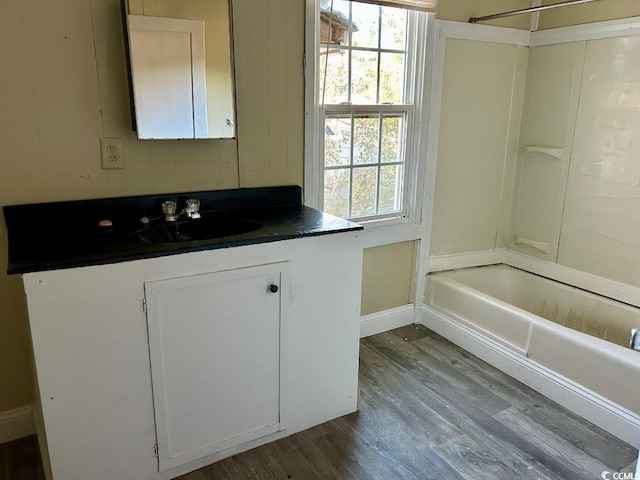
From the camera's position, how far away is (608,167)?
8.55ft

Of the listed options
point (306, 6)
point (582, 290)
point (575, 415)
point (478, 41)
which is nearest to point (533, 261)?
point (582, 290)

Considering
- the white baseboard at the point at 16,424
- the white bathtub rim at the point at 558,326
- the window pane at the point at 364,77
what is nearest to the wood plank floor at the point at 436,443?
the white baseboard at the point at 16,424

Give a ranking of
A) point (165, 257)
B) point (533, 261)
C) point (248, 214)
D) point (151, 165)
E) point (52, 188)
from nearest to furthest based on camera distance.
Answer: point (165, 257) → point (52, 188) → point (151, 165) → point (248, 214) → point (533, 261)

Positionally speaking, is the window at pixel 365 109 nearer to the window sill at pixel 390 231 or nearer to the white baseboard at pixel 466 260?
the window sill at pixel 390 231

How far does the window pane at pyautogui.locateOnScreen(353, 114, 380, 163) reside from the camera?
2.54 metres

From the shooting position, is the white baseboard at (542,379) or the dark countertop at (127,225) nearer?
the dark countertop at (127,225)

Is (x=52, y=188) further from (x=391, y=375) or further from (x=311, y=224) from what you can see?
(x=391, y=375)

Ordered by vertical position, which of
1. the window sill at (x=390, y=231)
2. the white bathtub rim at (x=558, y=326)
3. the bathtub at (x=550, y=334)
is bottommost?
the bathtub at (x=550, y=334)

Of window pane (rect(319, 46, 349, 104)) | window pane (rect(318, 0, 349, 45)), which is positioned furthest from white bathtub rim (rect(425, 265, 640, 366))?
window pane (rect(318, 0, 349, 45))

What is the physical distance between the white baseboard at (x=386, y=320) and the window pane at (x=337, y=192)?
0.67 meters

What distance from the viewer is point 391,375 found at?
245cm

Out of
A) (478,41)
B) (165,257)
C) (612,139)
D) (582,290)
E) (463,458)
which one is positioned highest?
(478,41)

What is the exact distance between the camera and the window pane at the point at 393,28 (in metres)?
2.48

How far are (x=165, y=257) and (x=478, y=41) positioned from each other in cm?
221
